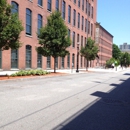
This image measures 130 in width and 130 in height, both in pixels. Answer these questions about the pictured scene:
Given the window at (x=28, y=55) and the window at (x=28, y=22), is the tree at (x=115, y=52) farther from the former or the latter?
the window at (x=28, y=55)

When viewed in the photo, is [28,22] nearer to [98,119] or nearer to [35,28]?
[35,28]

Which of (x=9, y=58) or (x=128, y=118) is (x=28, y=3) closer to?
(x=9, y=58)

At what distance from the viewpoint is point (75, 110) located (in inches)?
258

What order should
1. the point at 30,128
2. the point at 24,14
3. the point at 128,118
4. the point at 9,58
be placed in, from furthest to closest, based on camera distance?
the point at 24,14 → the point at 9,58 → the point at 128,118 → the point at 30,128

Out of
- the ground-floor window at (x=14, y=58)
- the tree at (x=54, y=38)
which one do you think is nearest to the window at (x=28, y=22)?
the ground-floor window at (x=14, y=58)

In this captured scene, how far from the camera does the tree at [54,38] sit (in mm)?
23453

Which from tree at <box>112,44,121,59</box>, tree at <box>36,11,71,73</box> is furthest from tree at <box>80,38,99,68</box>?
tree at <box>112,44,121,59</box>

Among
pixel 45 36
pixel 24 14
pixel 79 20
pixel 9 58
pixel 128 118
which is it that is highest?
pixel 79 20

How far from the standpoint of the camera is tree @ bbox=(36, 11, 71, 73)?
23.5m

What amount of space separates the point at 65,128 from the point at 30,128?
774mm

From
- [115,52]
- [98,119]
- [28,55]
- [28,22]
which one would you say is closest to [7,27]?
[98,119]

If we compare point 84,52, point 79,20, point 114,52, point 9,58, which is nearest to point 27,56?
point 9,58

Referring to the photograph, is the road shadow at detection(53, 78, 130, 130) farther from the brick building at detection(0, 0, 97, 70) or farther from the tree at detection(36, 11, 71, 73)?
the tree at detection(36, 11, 71, 73)

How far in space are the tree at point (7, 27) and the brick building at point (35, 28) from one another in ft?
8.84
